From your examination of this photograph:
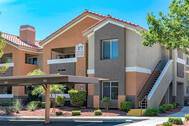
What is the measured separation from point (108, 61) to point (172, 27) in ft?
53.2

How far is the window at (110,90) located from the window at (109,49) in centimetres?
236

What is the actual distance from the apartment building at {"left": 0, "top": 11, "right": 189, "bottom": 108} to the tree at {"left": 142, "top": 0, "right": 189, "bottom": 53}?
542 inches

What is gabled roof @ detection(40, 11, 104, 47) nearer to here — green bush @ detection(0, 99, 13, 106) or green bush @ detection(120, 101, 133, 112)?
green bush @ detection(0, 99, 13, 106)

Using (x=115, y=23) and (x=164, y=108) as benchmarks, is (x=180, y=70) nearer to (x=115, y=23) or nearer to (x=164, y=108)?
(x=164, y=108)

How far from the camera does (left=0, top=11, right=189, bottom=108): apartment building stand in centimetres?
3456

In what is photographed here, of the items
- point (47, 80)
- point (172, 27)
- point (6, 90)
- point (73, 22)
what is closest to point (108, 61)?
point (73, 22)

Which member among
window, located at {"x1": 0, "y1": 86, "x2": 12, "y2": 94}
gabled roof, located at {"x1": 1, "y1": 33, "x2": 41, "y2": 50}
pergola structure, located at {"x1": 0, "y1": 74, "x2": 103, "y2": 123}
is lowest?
window, located at {"x1": 0, "y1": 86, "x2": 12, "y2": 94}

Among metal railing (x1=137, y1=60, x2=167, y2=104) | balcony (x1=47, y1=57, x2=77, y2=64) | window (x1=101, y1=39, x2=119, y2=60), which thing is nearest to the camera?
metal railing (x1=137, y1=60, x2=167, y2=104)

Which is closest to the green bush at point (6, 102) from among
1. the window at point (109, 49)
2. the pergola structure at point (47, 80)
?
the window at point (109, 49)

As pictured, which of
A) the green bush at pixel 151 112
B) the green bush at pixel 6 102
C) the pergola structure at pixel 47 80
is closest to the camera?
the pergola structure at pixel 47 80

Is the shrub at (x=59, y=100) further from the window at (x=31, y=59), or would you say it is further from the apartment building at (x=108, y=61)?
the window at (x=31, y=59)

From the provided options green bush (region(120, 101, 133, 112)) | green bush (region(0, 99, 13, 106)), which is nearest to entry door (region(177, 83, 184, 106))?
green bush (region(120, 101, 133, 112))

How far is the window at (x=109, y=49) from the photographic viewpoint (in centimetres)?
3528

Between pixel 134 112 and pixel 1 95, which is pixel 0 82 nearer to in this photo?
pixel 134 112
